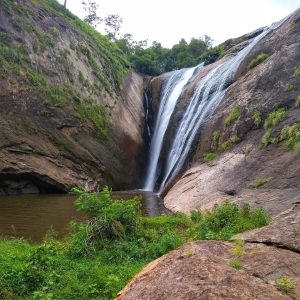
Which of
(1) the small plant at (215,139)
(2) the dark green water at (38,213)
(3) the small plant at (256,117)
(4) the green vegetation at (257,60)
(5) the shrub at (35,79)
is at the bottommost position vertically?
(2) the dark green water at (38,213)

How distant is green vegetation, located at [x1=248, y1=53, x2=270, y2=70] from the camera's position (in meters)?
21.5

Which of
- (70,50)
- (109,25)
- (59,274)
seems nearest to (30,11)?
(70,50)

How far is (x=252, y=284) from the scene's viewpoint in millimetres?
5309

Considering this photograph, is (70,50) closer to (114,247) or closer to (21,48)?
(21,48)

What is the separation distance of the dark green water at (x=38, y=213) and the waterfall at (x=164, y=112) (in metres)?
7.40

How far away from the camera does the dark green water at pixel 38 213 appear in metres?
11.9

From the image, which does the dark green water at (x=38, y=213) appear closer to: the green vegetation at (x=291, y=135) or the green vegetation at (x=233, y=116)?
the green vegetation at (x=233, y=116)

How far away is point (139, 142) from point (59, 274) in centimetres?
2317

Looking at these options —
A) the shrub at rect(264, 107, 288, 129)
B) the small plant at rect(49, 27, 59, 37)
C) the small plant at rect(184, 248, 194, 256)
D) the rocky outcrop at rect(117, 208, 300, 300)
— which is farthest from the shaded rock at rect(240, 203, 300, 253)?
the small plant at rect(49, 27, 59, 37)

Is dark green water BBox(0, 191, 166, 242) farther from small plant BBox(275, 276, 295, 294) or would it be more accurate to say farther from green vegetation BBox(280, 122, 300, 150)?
small plant BBox(275, 276, 295, 294)

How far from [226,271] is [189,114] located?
20.2 meters

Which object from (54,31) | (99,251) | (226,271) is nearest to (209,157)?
(99,251)

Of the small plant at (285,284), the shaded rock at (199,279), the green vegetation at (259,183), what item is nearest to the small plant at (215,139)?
the green vegetation at (259,183)

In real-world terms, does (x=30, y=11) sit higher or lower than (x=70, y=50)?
higher
